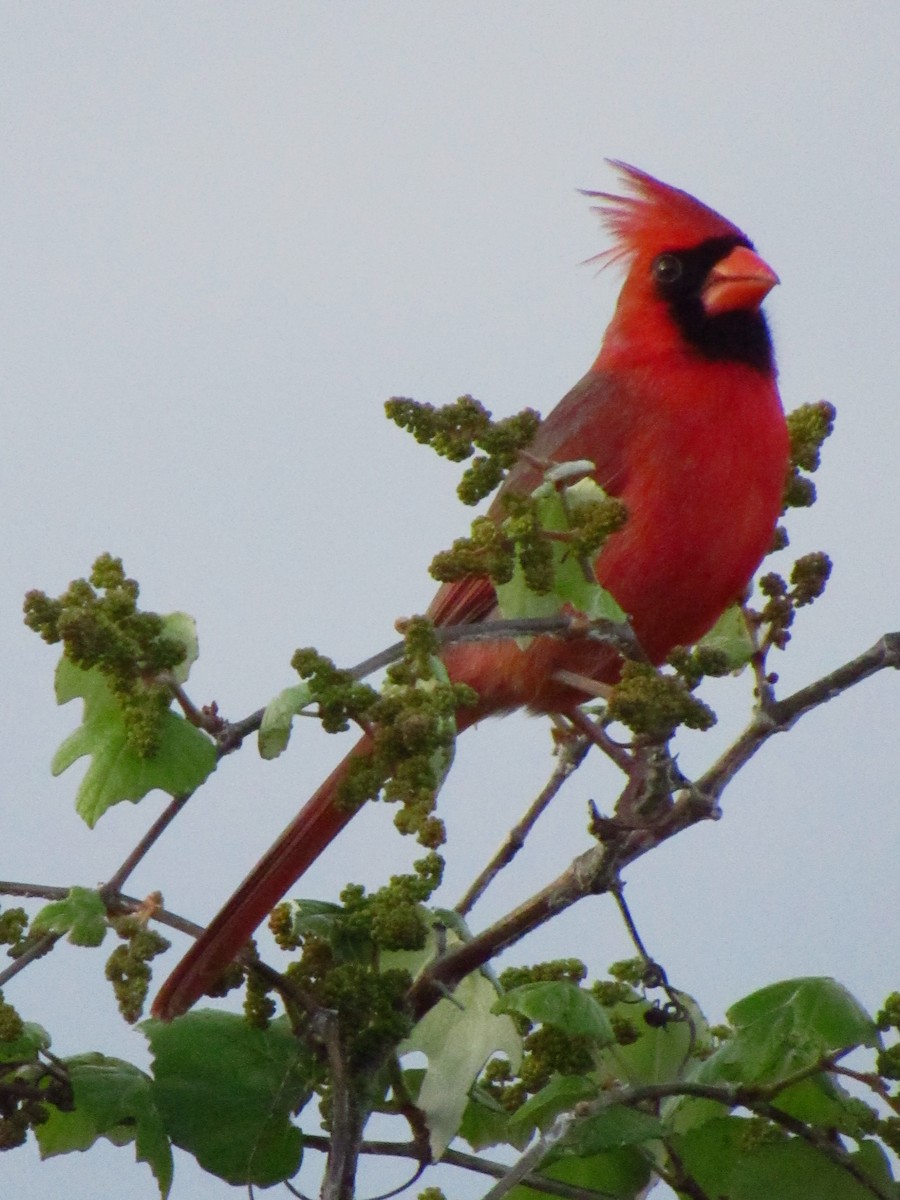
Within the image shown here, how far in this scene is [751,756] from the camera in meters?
1.36

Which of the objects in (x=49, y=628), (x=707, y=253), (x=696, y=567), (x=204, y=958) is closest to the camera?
(x=49, y=628)

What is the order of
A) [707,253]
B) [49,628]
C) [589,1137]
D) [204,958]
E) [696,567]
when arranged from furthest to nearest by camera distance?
[707,253] < [696,567] < [204,958] < [589,1137] < [49,628]

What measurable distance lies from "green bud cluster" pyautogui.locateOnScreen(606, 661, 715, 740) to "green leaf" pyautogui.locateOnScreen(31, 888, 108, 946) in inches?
15.6

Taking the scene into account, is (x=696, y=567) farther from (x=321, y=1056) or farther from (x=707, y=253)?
(x=321, y=1056)

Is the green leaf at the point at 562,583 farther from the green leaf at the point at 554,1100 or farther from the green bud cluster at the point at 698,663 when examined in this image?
the green leaf at the point at 554,1100

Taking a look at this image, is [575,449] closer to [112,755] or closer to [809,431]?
[809,431]

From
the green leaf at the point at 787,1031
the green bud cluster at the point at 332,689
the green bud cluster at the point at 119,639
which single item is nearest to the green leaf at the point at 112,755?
the green bud cluster at the point at 119,639

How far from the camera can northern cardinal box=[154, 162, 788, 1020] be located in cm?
182

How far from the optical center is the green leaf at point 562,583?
1112mm

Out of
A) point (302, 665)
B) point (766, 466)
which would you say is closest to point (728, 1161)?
point (302, 665)

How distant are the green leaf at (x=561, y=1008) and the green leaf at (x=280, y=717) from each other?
30cm

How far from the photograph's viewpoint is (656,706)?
1031mm

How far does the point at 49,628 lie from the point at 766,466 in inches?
43.7

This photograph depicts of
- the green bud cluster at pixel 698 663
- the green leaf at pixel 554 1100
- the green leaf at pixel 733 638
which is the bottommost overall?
the green leaf at pixel 554 1100
